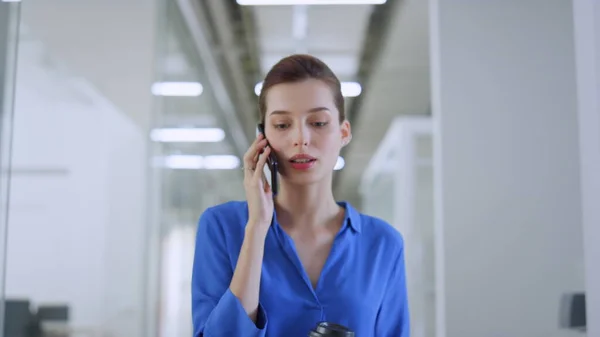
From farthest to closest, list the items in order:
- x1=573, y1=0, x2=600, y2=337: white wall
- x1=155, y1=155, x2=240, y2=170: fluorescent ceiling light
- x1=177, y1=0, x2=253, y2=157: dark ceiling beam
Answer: x1=177, y1=0, x2=253, y2=157: dark ceiling beam < x1=155, y1=155, x2=240, y2=170: fluorescent ceiling light < x1=573, y1=0, x2=600, y2=337: white wall

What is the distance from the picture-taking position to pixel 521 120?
8.81 feet

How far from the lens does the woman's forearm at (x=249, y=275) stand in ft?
3.60

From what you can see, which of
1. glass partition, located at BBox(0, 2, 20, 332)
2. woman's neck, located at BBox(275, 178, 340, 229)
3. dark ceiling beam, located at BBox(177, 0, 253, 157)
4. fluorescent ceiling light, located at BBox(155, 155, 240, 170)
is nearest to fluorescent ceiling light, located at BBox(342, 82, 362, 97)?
woman's neck, located at BBox(275, 178, 340, 229)

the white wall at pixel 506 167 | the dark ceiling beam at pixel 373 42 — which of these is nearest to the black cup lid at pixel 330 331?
the white wall at pixel 506 167

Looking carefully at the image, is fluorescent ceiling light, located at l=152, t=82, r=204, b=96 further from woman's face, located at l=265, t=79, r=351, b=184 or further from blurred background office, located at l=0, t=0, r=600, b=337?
woman's face, located at l=265, t=79, r=351, b=184

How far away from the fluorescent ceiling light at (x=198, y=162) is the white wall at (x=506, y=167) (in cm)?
197

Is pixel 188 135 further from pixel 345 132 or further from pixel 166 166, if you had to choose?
pixel 345 132

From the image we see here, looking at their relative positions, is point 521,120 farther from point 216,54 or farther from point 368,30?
point 216,54

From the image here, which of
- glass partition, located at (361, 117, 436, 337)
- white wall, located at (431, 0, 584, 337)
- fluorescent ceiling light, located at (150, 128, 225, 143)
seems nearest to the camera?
white wall, located at (431, 0, 584, 337)

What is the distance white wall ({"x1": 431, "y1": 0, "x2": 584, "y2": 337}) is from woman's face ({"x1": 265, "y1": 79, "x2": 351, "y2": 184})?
1536 millimetres

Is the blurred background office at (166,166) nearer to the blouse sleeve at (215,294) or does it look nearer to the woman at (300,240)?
the woman at (300,240)

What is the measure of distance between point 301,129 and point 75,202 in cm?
195

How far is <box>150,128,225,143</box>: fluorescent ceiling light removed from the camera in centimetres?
399

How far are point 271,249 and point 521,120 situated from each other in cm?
181
